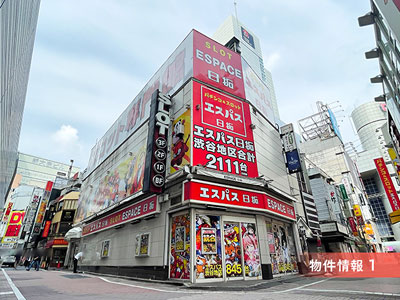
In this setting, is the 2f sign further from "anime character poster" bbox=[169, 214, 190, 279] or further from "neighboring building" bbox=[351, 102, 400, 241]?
Answer: "neighboring building" bbox=[351, 102, 400, 241]

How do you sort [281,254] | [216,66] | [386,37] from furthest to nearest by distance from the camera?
[216,66] → [281,254] → [386,37]

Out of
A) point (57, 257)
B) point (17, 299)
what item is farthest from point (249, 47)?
point (17, 299)

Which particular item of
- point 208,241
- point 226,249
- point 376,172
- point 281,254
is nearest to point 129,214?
point 208,241

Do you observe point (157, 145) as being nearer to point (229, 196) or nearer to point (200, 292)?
point (229, 196)

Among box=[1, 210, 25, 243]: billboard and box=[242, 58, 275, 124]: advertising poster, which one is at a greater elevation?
box=[242, 58, 275, 124]: advertising poster

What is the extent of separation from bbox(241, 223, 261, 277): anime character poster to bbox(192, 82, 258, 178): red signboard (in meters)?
2.99

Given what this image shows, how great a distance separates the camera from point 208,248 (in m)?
9.86

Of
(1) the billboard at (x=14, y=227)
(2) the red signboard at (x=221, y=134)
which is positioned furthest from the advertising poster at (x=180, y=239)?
(1) the billboard at (x=14, y=227)

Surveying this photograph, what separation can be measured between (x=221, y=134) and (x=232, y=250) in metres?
6.24

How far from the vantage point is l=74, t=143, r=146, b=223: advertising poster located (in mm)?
15242

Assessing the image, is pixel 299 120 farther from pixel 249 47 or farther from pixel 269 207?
pixel 249 47

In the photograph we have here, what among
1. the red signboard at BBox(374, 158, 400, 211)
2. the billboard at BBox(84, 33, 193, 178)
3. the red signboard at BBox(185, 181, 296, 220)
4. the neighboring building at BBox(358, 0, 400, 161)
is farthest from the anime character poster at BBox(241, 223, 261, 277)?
the red signboard at BBox(374, 158, 400, 211)

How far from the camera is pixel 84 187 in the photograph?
28.0 meters

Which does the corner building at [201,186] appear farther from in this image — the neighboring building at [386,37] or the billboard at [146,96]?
the neighboring building at [386,37]
